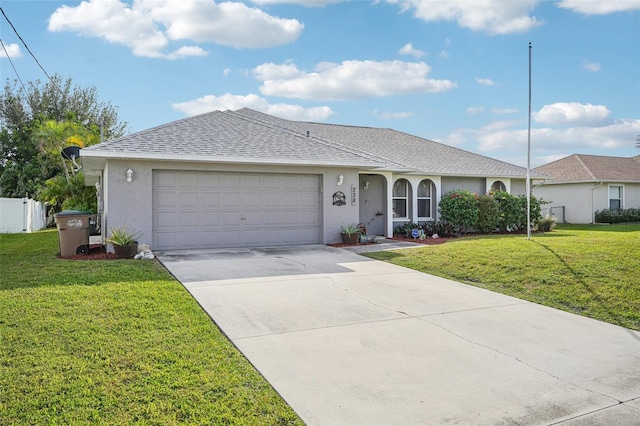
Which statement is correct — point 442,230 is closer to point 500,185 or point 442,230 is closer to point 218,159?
point 500,185

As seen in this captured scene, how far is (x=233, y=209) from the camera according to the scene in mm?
12648

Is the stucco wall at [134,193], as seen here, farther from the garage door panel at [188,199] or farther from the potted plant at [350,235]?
the potted plant at [350,235]

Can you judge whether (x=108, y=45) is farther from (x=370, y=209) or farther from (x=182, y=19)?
(x=370, y=209)

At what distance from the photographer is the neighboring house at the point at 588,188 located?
24234mm

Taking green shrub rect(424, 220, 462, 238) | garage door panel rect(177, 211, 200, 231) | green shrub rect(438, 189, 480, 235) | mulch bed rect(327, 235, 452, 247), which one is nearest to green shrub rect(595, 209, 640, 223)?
green shrub rect(438, 189, 480, 235)

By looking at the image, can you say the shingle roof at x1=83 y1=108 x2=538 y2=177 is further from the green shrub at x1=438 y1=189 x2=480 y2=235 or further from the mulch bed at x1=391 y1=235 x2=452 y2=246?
the mulch bed at x1=391 y1=235 x2=452 y2=246

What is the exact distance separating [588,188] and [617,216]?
2071mm

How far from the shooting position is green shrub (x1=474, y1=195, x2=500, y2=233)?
16703 millimetres

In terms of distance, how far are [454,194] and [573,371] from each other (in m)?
12.9

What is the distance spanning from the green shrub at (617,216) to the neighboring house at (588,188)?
415mm

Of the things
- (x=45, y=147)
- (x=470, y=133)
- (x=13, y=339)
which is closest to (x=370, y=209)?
(x=470, y=133)

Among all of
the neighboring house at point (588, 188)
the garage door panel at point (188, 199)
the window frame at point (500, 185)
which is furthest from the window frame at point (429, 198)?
the neighboring house at point (588, 188)

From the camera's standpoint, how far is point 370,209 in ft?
54.3

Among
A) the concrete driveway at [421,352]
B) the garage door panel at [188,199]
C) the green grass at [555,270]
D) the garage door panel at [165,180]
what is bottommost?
the concrete driveway at [421,352]
